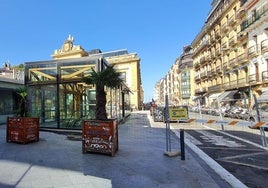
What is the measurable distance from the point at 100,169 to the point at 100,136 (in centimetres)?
135

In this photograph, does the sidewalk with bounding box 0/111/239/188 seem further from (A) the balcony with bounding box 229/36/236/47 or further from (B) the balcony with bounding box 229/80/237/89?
(A) the balcony with bounding box 229/36/236/47

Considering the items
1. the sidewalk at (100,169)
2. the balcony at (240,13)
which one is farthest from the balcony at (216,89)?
the sidewalk at (100,169)

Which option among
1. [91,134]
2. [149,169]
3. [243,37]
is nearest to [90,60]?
[91,134]

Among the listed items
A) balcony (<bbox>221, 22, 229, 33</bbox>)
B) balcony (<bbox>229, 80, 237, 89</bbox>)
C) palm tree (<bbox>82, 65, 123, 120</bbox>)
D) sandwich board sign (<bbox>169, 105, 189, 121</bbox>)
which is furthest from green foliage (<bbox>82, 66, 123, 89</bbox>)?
balcony (<bbox>221, 22, 229, 33</bbox>)

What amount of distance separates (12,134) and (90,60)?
477cm

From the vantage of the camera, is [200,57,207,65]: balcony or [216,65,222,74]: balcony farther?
[200,57,207,65]: balcony

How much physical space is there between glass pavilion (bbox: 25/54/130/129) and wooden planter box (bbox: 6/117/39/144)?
2.96m

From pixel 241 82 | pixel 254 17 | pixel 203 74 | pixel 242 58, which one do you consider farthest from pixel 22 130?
pixel 203 74

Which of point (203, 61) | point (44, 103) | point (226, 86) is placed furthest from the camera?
point (203, 61)

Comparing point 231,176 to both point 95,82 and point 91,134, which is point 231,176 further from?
point 95,82

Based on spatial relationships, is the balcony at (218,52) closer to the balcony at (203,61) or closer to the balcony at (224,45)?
the balcony at (224,45)

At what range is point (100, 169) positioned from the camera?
17.0 feet

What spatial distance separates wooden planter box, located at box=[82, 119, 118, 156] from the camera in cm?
631

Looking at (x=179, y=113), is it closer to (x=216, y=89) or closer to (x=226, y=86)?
(x=226, y=86)
